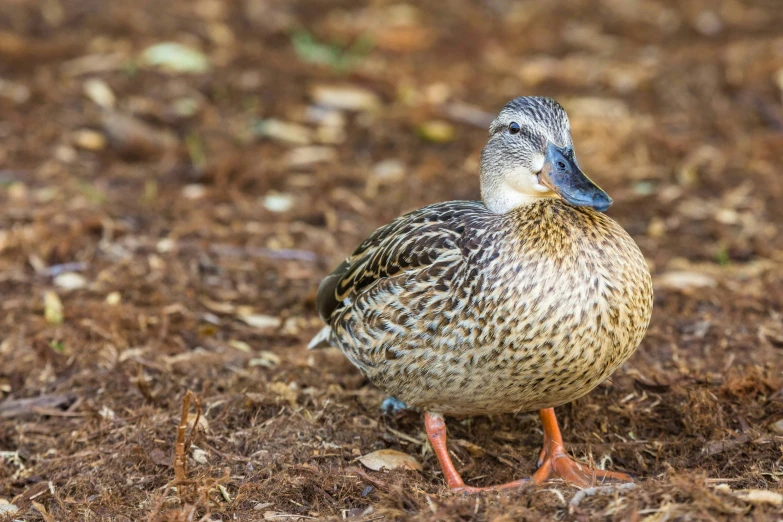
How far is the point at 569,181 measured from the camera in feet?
12.8

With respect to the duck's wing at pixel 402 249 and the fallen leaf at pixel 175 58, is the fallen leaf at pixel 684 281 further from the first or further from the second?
the fallen leaf at pixel 175 58

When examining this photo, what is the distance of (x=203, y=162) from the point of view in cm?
734

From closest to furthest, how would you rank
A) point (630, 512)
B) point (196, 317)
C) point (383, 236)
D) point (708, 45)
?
point (630, 512)
point (383, 236)
point (196, 317)
point (708, 45)

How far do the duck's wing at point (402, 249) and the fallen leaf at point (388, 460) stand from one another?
694mm

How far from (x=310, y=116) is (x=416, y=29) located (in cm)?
221

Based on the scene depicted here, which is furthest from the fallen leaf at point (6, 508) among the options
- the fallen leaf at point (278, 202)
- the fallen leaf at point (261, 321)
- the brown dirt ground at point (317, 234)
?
the fallen leaf at point (278, 202)

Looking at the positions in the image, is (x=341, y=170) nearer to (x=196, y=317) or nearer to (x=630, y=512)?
(x=196, y=317)

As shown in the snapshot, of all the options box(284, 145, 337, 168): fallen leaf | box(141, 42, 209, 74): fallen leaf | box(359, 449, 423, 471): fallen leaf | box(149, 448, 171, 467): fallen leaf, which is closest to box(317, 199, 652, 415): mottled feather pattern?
box(359, 449, 423, 471): fallen leaf

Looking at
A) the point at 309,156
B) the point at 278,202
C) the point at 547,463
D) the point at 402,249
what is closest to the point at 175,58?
the point at 309,156

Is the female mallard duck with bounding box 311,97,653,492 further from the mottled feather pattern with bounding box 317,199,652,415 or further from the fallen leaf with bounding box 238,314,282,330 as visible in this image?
the fallen leaf with bounding box 238,314,282,330

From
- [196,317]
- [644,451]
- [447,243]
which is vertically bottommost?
[196,317]

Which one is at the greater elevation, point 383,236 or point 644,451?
point 383,236

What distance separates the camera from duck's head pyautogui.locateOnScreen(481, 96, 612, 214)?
398 cm

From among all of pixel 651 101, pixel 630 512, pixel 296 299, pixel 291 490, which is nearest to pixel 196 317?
pixel 296 299
